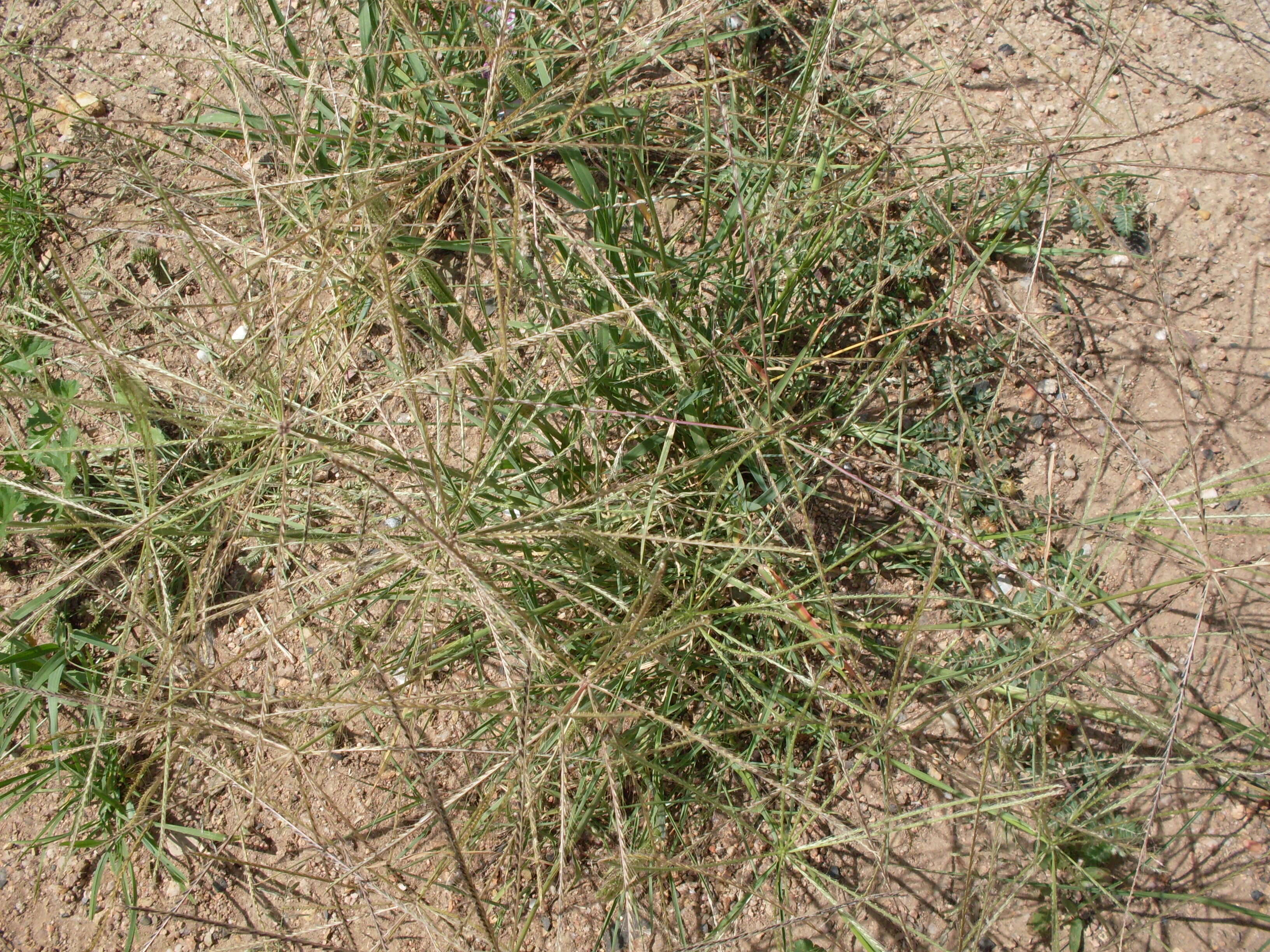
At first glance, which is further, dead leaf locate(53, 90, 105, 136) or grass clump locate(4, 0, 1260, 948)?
dead leaf locate(53, 90, 105, 136)

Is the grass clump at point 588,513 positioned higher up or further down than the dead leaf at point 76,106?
further down

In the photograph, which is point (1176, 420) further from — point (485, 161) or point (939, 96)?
point (485, 161)

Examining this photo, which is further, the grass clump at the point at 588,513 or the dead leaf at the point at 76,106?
the dead leaf at the point at 76,106

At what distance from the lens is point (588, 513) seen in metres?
1.60

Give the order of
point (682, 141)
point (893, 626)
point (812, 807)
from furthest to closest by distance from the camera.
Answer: point (682, 141) → point (893, 626) → point (812, 807)

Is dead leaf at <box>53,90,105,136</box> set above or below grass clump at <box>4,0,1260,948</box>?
above

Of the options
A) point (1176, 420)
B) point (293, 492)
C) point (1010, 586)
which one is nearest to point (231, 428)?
point (293, 492)

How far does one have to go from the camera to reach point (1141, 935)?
5.08 feet

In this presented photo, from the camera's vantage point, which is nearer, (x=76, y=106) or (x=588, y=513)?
(x=588, y=513)

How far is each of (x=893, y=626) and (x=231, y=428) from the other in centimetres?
138

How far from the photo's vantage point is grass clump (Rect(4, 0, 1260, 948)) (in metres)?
1.37

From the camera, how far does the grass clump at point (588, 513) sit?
137 centimetres

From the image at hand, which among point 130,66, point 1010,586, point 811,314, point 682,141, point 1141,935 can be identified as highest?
point 130,66

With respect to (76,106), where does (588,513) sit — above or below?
below
